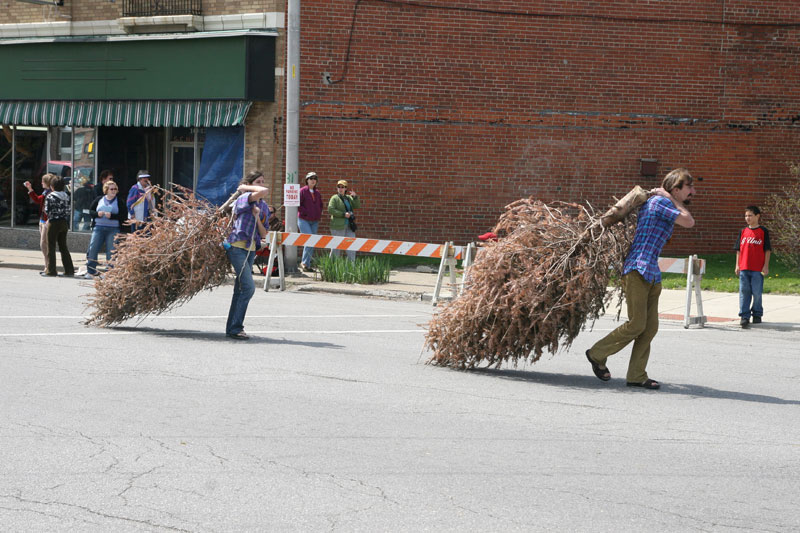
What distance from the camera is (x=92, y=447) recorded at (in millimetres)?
6328

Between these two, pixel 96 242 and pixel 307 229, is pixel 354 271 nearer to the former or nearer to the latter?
pixel 307 229

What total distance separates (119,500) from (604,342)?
187 inches

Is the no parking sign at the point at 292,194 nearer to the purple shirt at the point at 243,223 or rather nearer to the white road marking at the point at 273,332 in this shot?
the white road marking at the point at 273,332

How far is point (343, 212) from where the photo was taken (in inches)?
762

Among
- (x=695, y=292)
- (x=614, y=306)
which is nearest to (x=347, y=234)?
(x=614, y=306)

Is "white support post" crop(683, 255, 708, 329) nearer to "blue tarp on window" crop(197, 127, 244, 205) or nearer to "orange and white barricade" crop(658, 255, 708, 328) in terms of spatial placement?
"orange and white barricade" crop(658, 255, 708, 328)

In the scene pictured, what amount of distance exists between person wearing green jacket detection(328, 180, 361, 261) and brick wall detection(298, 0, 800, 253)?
1429mm


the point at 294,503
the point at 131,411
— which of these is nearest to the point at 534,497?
the point at 294,503

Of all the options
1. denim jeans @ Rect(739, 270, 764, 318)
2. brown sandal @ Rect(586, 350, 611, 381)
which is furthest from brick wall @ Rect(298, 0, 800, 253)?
brown sandal @ Rect(586, 350, 611, 381)

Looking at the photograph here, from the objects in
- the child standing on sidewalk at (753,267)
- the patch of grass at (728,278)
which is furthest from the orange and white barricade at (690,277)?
the patch of grass at (728,278)

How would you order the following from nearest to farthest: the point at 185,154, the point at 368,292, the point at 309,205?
the point at 368,292 < the point at 309,205 < the point at 185,154

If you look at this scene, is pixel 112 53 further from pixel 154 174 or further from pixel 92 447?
pixel 92 447

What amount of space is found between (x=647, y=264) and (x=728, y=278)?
10975 millimetres

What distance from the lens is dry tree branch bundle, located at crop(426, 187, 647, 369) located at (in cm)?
848
